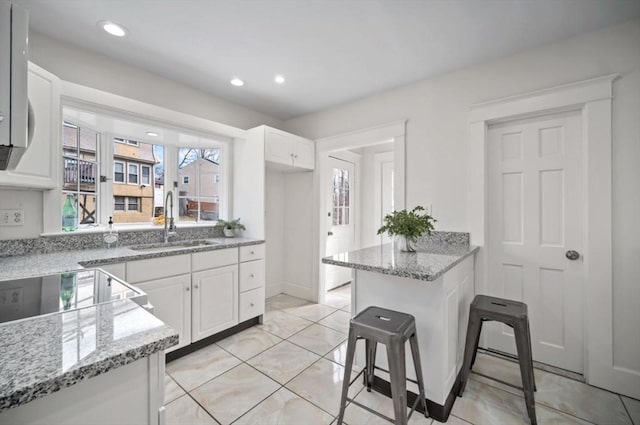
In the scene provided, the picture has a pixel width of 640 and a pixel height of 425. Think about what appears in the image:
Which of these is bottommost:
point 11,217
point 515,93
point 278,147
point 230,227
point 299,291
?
point 299,291

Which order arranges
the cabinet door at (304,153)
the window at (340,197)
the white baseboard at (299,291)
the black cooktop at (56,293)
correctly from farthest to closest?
the window at (340,197) → the white baseboard at (299,291) → the cabinet door at (304,153) → the black cooktop at (56,293)

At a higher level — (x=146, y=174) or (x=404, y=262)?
(x=146, y=174)

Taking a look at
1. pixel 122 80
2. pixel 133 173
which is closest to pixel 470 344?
pixel 133 173

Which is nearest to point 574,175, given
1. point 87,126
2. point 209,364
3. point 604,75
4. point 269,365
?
point 604,75

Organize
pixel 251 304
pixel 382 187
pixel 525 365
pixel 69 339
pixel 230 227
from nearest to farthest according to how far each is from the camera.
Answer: pixel 69 339, pixel 525 365, pixel 251 304, pixel 230 227, pixel 382 187

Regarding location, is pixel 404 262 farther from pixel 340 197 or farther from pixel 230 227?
pixel 340 197

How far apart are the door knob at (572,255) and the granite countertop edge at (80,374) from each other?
2769 mm

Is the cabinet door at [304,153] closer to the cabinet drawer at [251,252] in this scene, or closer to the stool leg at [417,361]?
the cabinet drawer at [251,252]

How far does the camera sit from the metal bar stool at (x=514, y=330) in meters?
1.64

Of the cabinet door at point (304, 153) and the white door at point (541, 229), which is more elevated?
the cabinet door at point (304, 153)

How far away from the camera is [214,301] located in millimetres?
2547

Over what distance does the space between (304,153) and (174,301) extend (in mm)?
2235

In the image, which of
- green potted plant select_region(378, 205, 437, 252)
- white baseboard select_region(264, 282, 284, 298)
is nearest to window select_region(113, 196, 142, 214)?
white baseboard select_region(264, 282, 284, 298)

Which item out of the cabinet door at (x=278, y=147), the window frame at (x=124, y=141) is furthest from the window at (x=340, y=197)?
the window frame at (x=124, y=141)
